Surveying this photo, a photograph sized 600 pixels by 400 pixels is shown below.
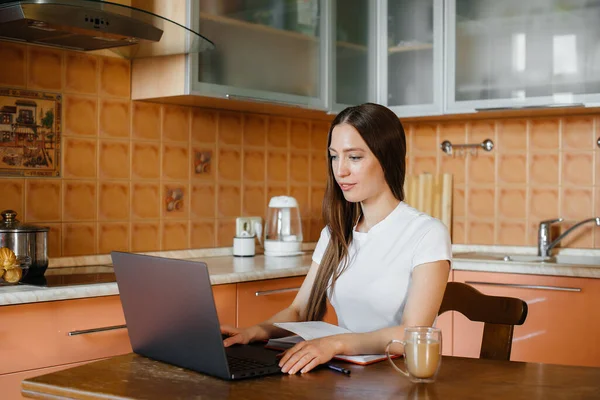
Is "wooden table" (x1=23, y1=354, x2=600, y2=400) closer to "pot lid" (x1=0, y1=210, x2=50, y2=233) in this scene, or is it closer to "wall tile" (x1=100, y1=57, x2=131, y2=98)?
→ "pot lid" (x1=0, y1=210, x2=50, y2=233)

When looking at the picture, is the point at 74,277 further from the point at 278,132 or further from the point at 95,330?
the point at 278,132

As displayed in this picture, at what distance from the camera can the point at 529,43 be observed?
3469 mm

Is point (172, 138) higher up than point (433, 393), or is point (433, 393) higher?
point (172, 138)

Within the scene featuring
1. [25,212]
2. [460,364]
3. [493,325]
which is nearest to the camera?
[460,364]

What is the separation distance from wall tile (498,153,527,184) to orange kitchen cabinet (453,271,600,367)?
678 millimetres

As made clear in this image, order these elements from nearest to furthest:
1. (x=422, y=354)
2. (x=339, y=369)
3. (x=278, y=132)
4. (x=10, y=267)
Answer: (x=422, y=354)
(x=339, y=369)
(x=10, y=267)
(x=278, y=132)

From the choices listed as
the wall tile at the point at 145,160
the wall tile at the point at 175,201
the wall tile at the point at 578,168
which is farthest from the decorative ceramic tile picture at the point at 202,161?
the wall tile at the point at 578,168

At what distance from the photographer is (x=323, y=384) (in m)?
1.37

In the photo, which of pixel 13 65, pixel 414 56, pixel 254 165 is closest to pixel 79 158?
pixel 13 65

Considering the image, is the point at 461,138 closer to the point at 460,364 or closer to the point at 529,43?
the point at 529,43

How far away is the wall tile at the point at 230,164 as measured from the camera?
11.9 ft

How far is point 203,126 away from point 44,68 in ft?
2.67

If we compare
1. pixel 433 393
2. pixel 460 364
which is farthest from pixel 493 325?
pixel 433 393

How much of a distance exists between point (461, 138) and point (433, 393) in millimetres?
2798
